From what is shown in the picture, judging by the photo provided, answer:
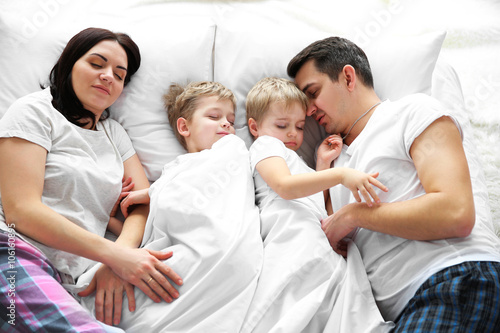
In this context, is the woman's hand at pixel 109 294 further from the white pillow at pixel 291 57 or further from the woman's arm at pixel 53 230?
the white pillow at pixel 291 57

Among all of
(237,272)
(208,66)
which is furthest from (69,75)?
(237,272)

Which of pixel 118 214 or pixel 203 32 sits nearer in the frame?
pixel 118 214

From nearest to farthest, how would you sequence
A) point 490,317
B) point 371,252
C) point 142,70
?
point 490,317, point 371,252, point 142,70

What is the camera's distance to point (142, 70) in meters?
1.71

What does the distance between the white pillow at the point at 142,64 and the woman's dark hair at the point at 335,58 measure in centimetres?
46

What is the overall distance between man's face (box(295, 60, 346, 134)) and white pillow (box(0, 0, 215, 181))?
0.45 meters

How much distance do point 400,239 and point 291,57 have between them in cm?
94

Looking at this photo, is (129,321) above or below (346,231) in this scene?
below

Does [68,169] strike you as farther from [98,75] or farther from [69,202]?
[98,75]

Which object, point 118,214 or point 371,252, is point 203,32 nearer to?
point 118,214

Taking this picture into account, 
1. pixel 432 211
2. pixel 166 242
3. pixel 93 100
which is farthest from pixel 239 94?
pixel 432 211

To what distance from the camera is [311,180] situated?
124 cm

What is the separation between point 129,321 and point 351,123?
1.06 meters

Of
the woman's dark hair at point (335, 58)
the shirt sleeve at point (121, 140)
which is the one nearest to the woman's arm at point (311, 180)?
the woman's dark hair at point (335, 58)
